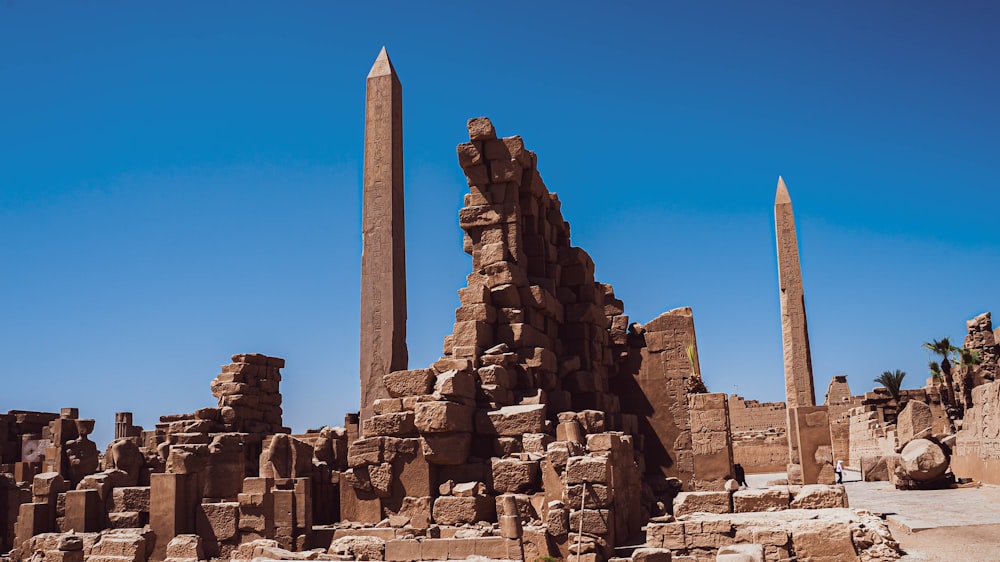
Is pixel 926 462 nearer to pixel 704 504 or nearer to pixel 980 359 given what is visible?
pixel 704 504

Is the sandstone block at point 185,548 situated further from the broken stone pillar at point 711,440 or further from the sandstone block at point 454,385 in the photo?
the broken stone pillar at point 711,440

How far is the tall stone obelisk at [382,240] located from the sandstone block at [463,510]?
353 centimetres

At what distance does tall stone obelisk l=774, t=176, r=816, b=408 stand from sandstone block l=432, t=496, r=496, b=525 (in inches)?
598

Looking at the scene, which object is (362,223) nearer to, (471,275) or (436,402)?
(471,275)

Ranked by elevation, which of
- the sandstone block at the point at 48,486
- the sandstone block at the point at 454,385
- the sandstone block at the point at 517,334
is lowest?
the sandstone block at the point at 48,486

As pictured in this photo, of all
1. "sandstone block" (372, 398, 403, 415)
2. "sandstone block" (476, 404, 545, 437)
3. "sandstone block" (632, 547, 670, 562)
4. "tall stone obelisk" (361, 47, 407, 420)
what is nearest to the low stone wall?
"tall stone obelisk" (361, 47, 407, 420)

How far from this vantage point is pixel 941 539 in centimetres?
1028

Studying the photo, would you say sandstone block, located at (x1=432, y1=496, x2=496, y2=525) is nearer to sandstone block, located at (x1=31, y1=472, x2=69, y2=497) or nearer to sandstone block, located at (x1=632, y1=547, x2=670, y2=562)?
sandstone block, located at (x1=632, y1=547, x2=670, y2=562)

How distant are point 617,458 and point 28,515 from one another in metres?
8.31

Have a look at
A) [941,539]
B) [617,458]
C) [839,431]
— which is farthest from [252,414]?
[839,431]

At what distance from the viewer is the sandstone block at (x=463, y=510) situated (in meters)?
11.1

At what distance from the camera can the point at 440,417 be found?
11.3 m

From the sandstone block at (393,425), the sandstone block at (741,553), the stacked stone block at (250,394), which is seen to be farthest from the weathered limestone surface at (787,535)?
the stacked stone block at (250,394)

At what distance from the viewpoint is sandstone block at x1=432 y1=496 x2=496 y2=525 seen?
11.1 metres
